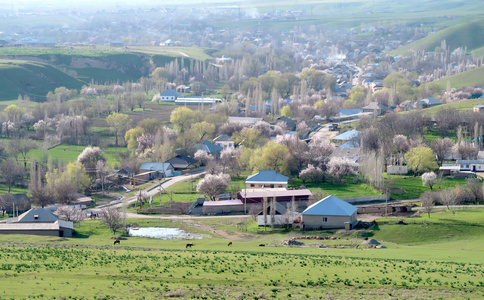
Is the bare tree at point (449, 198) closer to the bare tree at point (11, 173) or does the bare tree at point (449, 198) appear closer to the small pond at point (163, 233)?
the small pond at point (163, 233)

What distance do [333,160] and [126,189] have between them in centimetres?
1655

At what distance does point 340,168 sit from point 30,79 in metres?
60.0

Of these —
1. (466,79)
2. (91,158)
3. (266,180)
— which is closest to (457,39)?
(466,79)

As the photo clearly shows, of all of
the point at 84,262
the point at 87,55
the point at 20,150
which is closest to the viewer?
the point at 84,262

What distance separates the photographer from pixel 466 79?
105188 millimetres

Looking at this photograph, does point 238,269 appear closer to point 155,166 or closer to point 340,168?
point 340,168

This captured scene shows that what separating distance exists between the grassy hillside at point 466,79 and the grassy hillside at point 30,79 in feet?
184

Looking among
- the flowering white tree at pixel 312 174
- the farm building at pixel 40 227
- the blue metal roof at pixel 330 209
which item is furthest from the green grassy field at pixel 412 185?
the farm building at pixel 40 227

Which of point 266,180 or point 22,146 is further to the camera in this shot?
point 22,146

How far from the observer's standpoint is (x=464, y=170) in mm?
55594

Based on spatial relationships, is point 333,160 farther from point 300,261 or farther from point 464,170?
point 300,261

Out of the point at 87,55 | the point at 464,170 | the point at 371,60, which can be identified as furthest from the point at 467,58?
the point at 464,170

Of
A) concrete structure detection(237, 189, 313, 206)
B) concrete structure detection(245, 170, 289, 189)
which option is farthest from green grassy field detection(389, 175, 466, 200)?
concrete structure detection(245, 170, 289, 189)

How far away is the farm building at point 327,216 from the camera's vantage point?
39.9 m
